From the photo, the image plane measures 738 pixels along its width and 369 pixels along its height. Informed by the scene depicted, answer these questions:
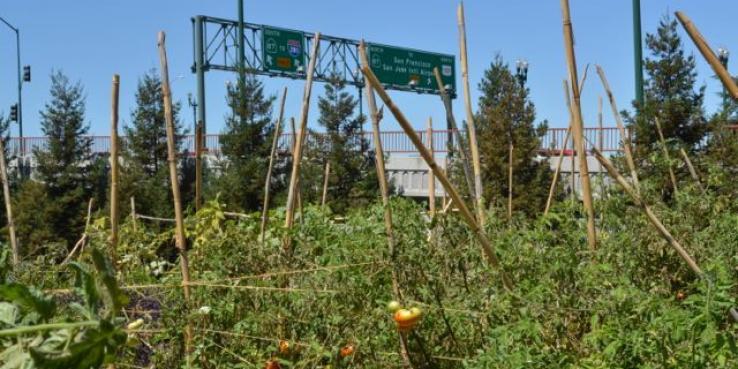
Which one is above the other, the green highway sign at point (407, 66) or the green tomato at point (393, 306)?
the green highway sign at point (407, 66)

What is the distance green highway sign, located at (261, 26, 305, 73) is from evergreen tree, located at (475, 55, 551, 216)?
8682mm

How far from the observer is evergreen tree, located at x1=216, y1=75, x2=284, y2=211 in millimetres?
14570

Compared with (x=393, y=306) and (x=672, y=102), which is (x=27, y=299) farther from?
(x=672, y=102)

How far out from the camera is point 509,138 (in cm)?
1236

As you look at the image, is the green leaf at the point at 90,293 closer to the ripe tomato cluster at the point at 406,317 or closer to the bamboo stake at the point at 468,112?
the ripe tomato cluster at the point at 406,317

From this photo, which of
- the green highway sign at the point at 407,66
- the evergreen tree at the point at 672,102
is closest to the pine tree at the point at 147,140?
the green highway sign at the point at 407,66

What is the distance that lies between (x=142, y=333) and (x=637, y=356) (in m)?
1.51

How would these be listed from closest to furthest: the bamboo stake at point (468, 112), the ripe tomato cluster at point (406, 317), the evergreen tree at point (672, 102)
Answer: the ripe tomato cluster at point (406, 317) → the bamboo stake at point (468, 112) → the evergreen tree at point (672, 102)

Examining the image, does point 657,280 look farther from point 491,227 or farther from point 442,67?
point 442,67

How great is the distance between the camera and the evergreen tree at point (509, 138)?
11922 mm

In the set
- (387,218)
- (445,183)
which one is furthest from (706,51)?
(387,218)

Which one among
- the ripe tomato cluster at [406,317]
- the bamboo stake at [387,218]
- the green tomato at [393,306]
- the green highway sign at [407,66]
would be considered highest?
the green highway sign at [407,66]

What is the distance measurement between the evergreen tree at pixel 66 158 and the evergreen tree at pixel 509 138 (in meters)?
8.97

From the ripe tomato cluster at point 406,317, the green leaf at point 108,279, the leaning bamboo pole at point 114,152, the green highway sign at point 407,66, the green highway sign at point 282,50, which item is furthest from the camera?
the green highway sign at point 407,66
